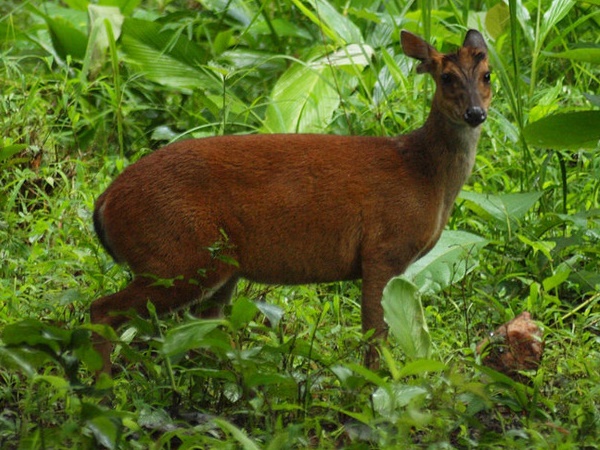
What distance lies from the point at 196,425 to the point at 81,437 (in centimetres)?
68

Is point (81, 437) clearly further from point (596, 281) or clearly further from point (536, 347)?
point (596, 281)

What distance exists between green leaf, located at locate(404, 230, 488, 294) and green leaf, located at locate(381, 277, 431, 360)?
1.04 m

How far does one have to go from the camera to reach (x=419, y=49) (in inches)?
222

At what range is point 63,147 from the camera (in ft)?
24.6

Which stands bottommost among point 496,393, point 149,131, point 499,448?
point 149,131

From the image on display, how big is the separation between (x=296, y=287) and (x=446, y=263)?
754 millimetres

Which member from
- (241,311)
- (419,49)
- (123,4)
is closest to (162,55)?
(123,4)

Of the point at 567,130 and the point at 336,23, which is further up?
the point at 567,130

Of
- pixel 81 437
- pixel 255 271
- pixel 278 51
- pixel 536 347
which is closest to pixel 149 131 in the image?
pixel 278 51

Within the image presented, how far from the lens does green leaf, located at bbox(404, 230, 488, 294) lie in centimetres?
595

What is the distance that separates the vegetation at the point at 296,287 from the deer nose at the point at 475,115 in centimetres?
70

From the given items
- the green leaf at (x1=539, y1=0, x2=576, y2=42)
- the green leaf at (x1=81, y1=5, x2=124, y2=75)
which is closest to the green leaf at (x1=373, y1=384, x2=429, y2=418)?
the green leaf at (x1=539, y1=0, x2=576, y2=42)

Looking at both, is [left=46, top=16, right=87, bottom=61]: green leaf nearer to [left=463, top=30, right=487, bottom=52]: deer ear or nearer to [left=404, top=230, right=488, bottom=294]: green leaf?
[left=404, top=230, right=488, bottom=294]: green leaf

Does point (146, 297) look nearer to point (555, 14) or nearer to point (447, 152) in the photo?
point (447, 152)
